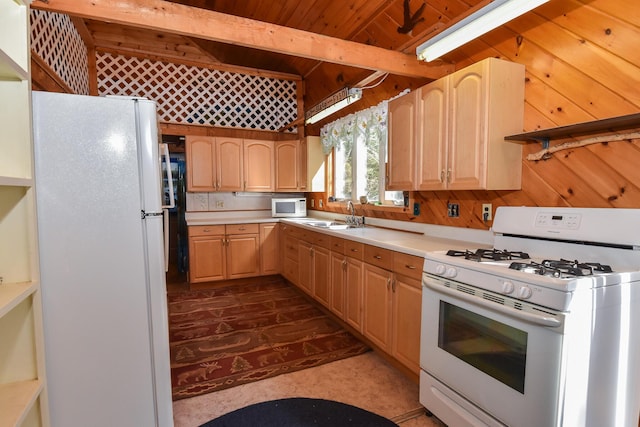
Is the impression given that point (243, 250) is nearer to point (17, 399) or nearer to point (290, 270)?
point (290, 270)

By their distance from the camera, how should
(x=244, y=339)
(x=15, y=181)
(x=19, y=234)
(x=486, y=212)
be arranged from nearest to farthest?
(x=15, y=181) < (x=19, y=234) < (x=486, y=212) < (x=244, y=339)

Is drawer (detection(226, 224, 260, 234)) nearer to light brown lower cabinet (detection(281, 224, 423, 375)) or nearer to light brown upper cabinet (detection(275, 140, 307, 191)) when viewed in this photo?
light brown upper cabinet (detection(275, 140, 307, 191))

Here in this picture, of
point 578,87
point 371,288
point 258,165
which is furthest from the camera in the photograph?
point 258,165

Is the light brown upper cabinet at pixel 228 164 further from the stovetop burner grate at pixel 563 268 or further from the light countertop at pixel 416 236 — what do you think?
the stovetop burner grate at pixel 563 268

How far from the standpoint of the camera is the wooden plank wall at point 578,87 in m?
1.58

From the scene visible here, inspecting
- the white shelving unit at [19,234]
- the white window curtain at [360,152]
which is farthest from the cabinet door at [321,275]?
the white shelving unit at [19,234]

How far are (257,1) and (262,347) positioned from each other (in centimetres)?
379

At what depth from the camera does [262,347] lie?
8.91ft

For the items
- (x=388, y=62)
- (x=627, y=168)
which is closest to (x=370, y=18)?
(x=388, y=62)

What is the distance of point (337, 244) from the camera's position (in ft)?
9.89

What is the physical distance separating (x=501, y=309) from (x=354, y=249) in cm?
142

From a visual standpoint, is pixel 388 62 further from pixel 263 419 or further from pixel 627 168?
pixel 263 419

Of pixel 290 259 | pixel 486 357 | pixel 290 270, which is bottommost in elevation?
pixel 290 270

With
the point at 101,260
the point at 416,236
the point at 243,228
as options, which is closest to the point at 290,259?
the point at 243,228
